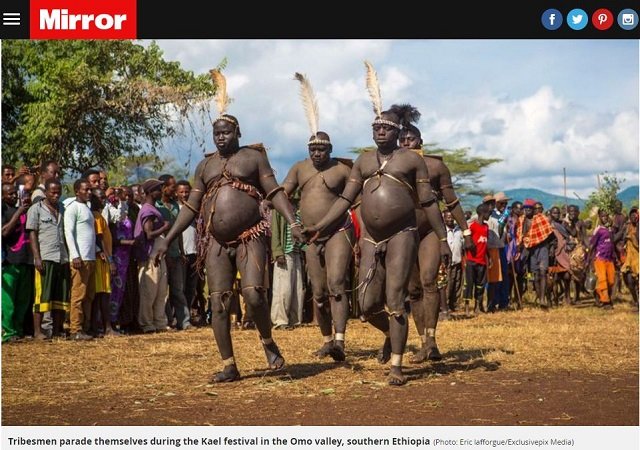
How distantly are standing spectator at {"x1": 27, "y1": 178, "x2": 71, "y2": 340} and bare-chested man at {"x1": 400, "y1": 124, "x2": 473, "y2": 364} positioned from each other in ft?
15.4

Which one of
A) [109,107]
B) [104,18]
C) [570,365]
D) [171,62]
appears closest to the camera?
[104,18]

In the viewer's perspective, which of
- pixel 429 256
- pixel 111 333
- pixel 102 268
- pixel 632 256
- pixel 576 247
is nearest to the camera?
pixel 429 256

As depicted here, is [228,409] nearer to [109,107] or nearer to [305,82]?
[305,82]

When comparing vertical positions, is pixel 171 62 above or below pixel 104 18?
above

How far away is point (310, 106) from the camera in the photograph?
1041 centimetres

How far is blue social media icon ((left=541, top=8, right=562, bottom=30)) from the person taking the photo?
7.18m

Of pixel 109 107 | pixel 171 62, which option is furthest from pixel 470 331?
pixel 171 62

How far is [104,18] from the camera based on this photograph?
7371mm

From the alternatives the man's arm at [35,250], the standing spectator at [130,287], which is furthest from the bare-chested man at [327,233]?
the standing spectator at [130,287]

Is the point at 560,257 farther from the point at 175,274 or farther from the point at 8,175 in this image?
the point at 8,175

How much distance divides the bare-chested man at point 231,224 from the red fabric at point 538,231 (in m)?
11.0

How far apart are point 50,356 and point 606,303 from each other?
1194 cm

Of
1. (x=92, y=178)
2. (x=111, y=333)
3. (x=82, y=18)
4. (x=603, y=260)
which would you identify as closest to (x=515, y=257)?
(x=603, y=260)

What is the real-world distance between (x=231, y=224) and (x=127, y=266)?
533 centimetres
